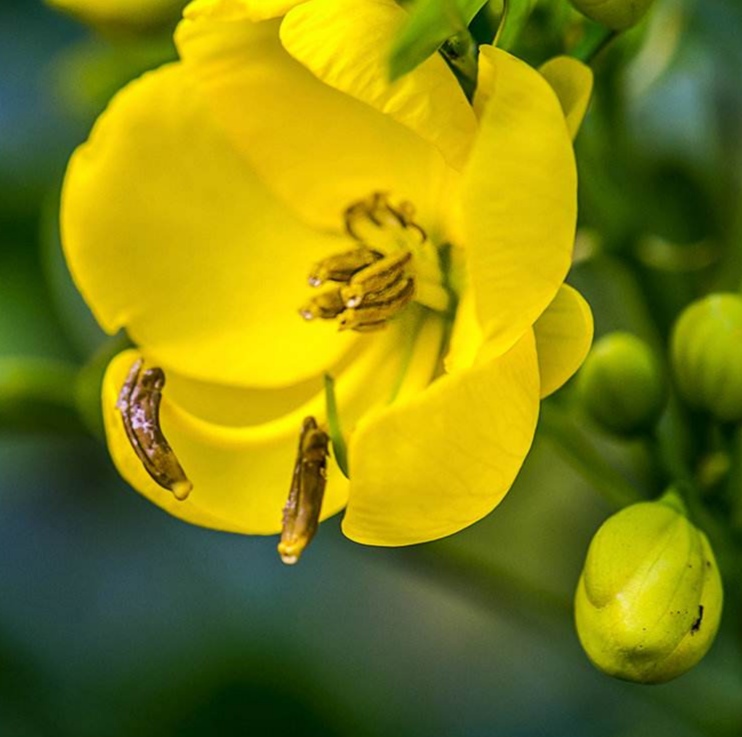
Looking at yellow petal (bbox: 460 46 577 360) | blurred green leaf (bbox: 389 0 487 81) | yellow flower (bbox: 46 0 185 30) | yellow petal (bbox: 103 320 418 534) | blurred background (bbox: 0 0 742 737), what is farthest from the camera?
blurred background (bbox: 0 0 742 737)

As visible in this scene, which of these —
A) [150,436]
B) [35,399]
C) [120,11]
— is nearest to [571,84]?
[150,436]

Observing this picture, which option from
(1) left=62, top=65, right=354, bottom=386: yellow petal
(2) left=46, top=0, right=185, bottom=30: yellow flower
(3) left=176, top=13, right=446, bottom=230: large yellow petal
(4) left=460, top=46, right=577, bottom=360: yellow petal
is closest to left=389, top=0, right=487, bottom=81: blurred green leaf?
(4) left=460, top=46, right=577, bottom=360: yellow petal

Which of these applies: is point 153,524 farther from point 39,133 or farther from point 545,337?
point 545,337

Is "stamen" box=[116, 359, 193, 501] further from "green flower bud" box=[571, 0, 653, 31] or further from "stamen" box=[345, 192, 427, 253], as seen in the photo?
"green flower bud" box=[571, 0, 653, 31]

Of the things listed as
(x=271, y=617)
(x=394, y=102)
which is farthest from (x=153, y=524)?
(x=394, y=102)

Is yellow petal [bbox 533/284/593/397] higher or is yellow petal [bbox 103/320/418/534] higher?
yellow petal [bbox 533/284/593/397]

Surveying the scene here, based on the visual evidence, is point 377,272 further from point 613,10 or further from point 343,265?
point 613,10
